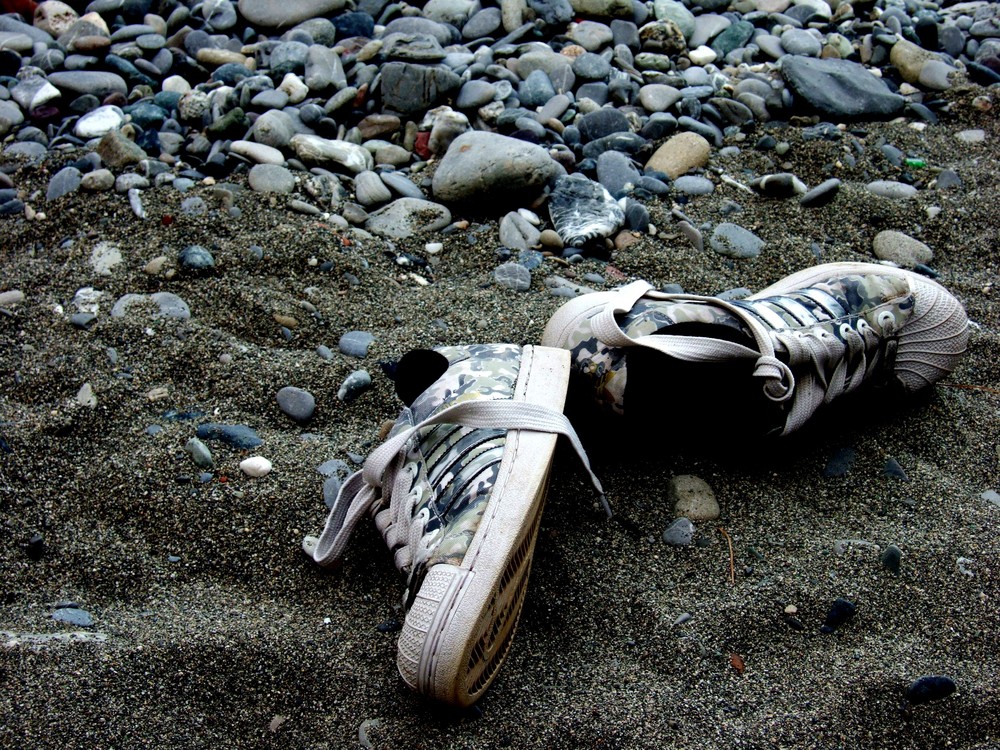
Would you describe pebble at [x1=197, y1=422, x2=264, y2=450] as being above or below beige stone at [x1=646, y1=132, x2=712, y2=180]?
below

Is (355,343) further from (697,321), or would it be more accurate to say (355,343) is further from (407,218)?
(697,321)

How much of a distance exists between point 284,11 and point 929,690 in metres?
4.04

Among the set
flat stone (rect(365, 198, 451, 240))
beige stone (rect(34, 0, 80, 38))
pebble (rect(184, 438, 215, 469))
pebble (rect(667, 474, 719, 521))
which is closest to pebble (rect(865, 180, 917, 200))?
flat stone (rect(365, 198, 451, 240))

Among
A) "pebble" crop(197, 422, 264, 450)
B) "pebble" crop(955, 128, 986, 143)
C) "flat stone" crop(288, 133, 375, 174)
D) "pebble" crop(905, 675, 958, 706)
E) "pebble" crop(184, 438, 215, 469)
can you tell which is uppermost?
"pebble" crop(955, 128, 986, 143)

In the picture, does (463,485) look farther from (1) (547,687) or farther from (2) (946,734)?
(2) (946,734)

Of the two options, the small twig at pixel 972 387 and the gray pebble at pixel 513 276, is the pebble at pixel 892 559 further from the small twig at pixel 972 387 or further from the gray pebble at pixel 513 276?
the gray pebble at pixel 513 276

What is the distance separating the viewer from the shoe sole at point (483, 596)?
4.87ft

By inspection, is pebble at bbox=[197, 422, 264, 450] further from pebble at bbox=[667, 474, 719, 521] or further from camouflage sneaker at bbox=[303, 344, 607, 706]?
pebble at bbox=[667, 474, 719, 521]

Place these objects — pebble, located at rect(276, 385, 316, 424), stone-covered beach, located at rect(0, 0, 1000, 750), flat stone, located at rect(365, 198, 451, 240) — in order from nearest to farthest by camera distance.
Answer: stone-covered beach, located at rect(0, 0, 1000, 750) < pebble, located at rect(276, 385, 316, 424) < flat stone, located at rect(365, 198, 451, 240)

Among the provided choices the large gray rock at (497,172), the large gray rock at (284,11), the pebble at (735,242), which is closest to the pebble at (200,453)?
the large gray rock at (497,172)

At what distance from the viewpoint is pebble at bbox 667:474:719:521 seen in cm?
201

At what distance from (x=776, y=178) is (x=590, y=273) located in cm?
85

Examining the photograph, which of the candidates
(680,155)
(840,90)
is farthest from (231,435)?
(840,90)

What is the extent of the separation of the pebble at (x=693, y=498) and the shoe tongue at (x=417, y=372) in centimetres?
60
